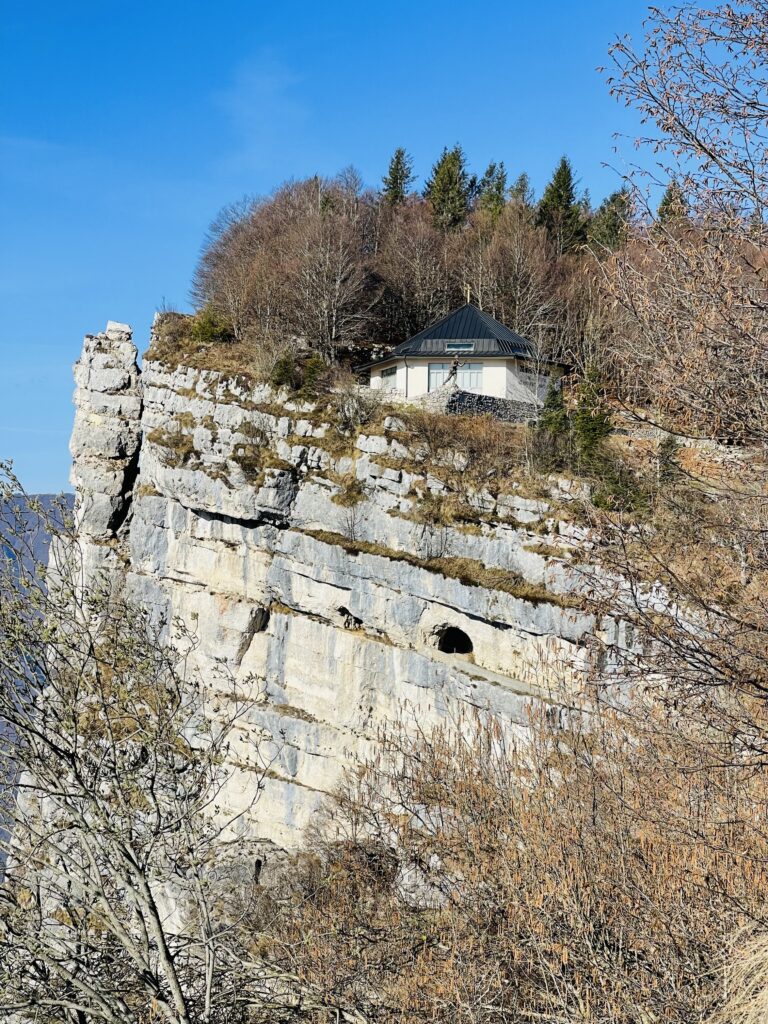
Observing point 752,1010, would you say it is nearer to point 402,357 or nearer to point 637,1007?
point 637,1007

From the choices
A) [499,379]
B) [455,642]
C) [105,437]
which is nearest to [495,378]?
[499,379]

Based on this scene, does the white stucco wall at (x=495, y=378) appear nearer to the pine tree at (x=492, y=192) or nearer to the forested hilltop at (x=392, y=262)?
the forested hilltop at (x=392, y=262)

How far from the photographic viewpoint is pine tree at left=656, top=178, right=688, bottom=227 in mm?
6416

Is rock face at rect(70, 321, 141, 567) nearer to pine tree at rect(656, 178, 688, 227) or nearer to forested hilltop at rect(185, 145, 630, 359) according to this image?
forested hilltop at rect(185, 145, 630, 359)

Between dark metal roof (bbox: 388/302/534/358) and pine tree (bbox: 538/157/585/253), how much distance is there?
47.8 ft

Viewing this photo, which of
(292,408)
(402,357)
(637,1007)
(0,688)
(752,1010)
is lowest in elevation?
(637,1007)

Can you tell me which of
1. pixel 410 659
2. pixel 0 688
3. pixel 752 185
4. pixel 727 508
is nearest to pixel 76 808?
pixel 0 688

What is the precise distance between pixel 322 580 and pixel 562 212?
1148 inches

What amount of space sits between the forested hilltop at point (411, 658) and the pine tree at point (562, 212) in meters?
5.81

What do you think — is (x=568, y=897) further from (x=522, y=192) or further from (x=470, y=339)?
(x=522, y=192)

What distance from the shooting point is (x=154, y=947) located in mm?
5789

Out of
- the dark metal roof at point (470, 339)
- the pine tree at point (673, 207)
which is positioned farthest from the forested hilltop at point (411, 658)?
the dark metal roof at point (470, 339)

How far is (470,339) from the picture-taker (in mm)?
27672

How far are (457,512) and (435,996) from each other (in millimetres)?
13902
